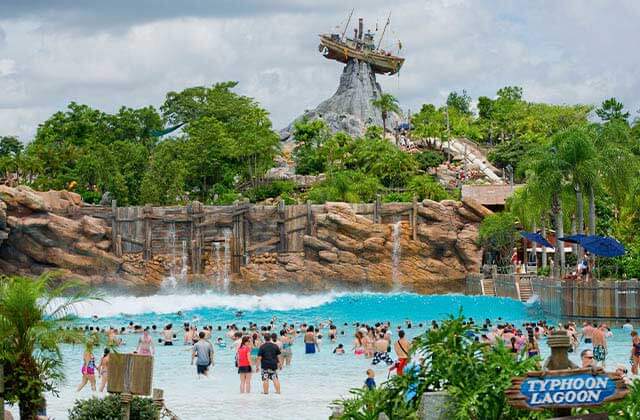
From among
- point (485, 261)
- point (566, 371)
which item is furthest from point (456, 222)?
point (566, 371)

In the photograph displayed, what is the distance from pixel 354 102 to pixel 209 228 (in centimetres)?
4843

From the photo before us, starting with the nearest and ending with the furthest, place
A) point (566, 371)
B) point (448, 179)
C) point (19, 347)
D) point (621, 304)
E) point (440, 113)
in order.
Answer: point (566, 371) < point (19, 347) < point (621, 304) < point (448, 179) < point (440, 113)

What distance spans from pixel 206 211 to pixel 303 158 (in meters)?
21.5

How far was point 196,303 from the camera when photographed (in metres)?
56.9

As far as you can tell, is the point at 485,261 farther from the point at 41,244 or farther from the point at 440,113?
the point at 440,113

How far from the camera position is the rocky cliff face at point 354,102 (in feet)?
350

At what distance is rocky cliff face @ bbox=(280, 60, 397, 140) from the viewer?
107 metres

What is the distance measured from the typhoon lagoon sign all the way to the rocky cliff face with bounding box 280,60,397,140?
96559 mm

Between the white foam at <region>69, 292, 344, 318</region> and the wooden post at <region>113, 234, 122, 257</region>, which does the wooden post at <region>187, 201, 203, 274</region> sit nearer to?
the white foam at <region>69, 292, 344, 318</region>

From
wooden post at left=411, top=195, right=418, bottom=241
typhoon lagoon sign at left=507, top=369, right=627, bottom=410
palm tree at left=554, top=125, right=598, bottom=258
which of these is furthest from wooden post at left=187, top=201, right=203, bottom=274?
typhoon lagoon sign at left=507, top=369, right=627, bottom=410

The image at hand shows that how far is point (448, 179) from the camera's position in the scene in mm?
82188

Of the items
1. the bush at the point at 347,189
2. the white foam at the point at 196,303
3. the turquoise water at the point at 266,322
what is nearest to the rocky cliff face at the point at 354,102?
the bush at the point at 347,189

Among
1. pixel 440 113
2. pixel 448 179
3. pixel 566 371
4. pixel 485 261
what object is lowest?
pixel 566 371

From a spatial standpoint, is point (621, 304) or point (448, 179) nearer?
point (621, 304)
